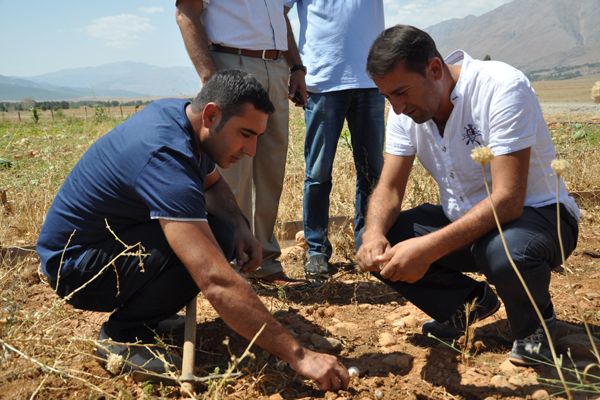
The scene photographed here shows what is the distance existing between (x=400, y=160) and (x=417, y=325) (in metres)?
0.80

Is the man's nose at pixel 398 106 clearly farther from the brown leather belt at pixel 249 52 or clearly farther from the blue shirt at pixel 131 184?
the brown leather belt at pixel 249 52

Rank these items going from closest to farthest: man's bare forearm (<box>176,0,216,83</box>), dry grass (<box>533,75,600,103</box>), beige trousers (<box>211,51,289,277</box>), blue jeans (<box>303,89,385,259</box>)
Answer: man's bare forearm (<box>176,0,216,83</box>)
beige trousers (<box>211,51,289,277</box>)
blue jeans (<box>303,89,385,259</box>)
dry grass (<box>533,75,600,103</box>)

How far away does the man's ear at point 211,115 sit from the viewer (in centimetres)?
232

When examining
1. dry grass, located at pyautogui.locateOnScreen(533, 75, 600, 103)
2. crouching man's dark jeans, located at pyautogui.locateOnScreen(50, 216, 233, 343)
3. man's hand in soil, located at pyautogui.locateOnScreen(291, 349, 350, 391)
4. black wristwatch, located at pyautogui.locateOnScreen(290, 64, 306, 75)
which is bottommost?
dry grass, located at pyautogui.locateOnScreen(533, 75, 600, 103)

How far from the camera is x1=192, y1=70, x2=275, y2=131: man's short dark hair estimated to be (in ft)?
7.56

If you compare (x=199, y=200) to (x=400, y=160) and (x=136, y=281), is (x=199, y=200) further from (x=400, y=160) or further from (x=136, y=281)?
(x=400, y=160)

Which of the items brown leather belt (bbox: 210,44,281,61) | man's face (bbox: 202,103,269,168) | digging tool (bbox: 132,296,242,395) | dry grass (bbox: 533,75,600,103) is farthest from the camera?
dry grass (bbox: 533,75,600,103)

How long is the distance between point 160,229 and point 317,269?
1.37 m

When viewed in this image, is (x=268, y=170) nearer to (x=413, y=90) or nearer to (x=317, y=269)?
(x=317, y=269)

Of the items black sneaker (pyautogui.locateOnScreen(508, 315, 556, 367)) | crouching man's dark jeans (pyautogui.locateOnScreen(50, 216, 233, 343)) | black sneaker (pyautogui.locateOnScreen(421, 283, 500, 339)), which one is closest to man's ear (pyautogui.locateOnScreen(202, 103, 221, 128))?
crouching man's dark jeans (pyautogui.locateOnScreen(50, 216, 233, 343))

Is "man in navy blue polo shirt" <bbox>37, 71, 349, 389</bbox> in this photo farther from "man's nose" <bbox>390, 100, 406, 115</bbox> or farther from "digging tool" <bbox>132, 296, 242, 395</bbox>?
"man's nose" <bbox>390, 100, 406, 115</bbox>

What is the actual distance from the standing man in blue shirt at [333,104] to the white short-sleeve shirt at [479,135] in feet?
3.00

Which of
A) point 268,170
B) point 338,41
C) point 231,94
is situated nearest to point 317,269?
point 268,170

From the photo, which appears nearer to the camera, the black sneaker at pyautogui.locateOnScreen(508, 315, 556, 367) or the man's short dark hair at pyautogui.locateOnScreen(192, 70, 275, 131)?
the man's short dark hair at pyautogui.locateOnScreen(192, 70, 275, 131)
